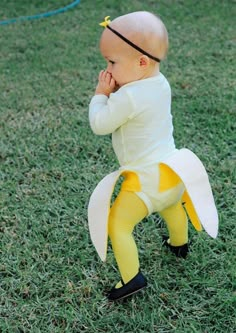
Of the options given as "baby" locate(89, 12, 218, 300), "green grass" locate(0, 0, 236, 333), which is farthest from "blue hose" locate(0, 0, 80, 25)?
"baby" locate(89, 12, 218, 300)

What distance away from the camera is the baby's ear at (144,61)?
158cm

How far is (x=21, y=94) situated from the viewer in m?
3.24

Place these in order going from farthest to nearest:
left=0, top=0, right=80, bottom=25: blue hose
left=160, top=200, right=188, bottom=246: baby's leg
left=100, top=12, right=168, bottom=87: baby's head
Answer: left=0, top=0, right=80, bottom=25: blue hose
left=160, top=200, right=188, bottom=246: baby's leg
left=100, top=12, right=168, bottom=87: baby's head

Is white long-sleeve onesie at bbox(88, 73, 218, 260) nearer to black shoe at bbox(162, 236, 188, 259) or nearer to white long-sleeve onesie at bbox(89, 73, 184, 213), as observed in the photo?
white long-sleeve onesie at bbox(89, 73, 184, 213)

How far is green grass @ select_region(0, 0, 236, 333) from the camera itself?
1.74 metres

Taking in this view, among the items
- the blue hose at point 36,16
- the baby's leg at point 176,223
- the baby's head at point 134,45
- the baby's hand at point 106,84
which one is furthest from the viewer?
the blue hose at point 36,16

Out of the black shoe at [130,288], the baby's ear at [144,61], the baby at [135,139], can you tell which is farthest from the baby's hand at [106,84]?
the black shoe at [130,288]

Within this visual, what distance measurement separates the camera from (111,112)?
1612mm

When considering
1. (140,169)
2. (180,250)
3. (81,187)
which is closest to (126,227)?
(140,169)

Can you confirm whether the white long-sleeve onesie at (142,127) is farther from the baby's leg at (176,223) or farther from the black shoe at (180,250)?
the black shoe at (180,250)

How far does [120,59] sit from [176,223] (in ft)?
1.97

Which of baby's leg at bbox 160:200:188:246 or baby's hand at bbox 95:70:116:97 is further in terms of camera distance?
baby's leg at bbox 160:200:188:246

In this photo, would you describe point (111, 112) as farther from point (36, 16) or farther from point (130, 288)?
point (36, 16)

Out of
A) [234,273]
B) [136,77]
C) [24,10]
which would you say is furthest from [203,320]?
[24,10]
